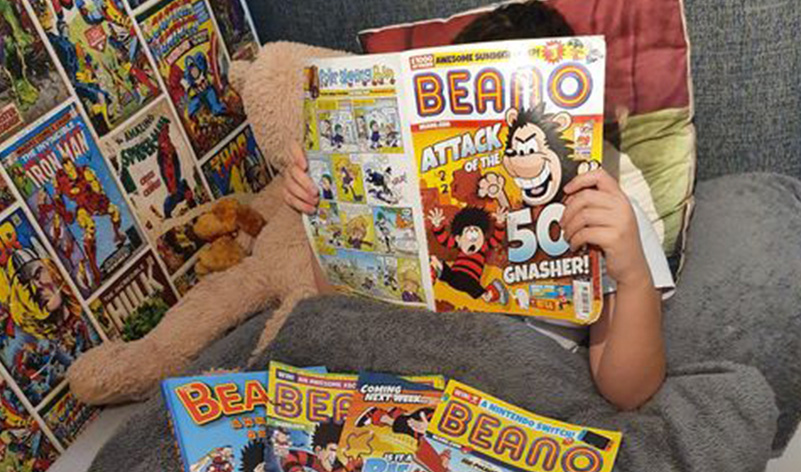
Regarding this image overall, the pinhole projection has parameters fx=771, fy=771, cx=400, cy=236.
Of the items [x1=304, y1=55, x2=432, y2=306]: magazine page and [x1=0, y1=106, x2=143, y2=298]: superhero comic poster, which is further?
[x1=0, y1=106, x2=143, y2=298]: superhero comic poster

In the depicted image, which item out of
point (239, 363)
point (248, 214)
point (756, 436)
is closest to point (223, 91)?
point (248, 214)

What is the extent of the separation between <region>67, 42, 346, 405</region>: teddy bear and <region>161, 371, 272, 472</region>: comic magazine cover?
137 mm

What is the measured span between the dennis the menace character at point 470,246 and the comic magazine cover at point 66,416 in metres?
0.53

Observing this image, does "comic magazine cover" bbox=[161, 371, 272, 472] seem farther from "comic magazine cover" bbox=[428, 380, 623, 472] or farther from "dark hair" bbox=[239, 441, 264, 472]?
"comic magazine cover" bbox=[428, 380, 623, 472]

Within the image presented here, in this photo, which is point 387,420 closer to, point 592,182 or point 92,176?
point 592,182

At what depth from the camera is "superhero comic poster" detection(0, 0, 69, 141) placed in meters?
0.92

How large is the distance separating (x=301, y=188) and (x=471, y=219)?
24 centimetres

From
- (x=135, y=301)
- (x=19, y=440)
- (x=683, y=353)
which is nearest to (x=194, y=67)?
(x=135, y=301)

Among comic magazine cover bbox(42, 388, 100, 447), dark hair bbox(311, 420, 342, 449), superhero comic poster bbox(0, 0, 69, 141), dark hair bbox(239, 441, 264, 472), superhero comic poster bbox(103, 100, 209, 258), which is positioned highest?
superhero comic poster bbox(0, 0, 69, 141)

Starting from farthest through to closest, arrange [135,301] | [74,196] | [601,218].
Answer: [135,301], [74,196], [601,218]

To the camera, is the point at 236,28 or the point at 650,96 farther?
the point at 236,28

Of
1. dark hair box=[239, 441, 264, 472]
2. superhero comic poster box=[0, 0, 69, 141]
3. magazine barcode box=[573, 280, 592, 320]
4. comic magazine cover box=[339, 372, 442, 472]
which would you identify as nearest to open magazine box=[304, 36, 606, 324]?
magazine barcode box=[573, 280, 592, 320]

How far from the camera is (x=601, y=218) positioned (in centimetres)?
77

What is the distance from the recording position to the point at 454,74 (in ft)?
2.55
